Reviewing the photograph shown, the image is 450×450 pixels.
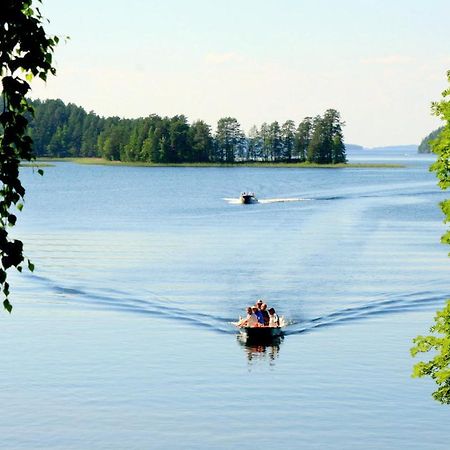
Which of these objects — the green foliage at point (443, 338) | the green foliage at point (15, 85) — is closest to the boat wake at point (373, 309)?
the green foliage at point (443, 338)

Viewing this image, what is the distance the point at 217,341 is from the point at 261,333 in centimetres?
253

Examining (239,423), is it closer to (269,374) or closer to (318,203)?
(269,374)

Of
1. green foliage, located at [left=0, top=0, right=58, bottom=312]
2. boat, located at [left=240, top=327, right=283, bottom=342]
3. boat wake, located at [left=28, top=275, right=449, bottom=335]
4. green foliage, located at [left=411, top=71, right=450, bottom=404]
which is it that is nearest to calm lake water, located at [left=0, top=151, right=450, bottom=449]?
boat wake, located at [left=28, top=275, right=449, bottom=335]

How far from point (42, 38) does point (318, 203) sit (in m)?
148

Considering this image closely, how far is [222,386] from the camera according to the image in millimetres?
41344

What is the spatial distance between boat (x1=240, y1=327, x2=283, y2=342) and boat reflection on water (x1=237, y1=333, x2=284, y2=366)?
13 centimetres

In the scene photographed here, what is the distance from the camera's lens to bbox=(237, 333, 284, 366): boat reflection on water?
156 feet

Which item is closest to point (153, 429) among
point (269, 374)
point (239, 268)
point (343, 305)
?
point (269, 374)

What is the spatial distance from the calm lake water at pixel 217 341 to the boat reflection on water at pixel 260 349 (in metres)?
0.20

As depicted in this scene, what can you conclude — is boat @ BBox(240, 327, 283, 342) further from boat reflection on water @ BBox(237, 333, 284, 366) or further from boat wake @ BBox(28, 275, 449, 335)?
boat wake @ BBox(28, 275, 449, 335)

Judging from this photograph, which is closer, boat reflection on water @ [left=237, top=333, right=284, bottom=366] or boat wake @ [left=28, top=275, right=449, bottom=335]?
boat reflection on water @ [left=237, top=333, right=284, bottom=366]

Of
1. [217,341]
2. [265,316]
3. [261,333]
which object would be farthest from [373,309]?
[217,341]

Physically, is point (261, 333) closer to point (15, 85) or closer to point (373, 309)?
point (373, 309)

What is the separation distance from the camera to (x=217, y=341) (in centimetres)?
5169
